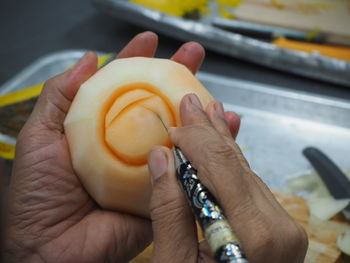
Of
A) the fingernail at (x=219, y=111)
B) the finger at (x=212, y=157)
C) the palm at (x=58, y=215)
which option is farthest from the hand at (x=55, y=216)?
the finger at (x=212, y=157)

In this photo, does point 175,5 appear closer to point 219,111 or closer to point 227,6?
point 227,6

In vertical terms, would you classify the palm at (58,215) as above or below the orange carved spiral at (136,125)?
below

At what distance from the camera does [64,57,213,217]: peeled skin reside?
90 cm

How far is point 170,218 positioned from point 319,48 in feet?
4.73

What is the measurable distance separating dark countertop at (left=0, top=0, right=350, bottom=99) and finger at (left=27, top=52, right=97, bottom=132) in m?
0.96

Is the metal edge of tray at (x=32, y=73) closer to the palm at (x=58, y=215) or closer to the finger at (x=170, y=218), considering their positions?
the palm at (x=58, y=215)

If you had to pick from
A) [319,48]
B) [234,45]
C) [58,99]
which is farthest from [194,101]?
[319,48]

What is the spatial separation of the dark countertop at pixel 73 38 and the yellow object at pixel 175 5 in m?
0.14

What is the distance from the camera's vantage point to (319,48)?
1878mm

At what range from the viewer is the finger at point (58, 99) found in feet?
3.37

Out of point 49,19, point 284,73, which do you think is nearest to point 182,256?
point 284,73

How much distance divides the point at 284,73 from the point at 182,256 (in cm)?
141

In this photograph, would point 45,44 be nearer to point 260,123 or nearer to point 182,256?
point 260,123

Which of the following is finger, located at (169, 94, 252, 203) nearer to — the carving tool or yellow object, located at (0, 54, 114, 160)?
the carving tool
